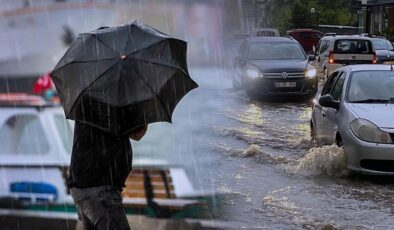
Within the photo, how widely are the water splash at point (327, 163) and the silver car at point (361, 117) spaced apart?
0.43ft

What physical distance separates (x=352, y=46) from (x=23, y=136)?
58.2ft

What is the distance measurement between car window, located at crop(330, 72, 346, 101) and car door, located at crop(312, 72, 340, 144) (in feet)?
0.54

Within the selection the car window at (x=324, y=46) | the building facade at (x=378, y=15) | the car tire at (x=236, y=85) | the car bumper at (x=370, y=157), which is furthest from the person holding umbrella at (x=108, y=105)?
the building facade at (x=378, y=15)

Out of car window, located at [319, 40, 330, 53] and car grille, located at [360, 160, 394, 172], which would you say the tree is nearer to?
car window, located at [319, 40, 330, 53]

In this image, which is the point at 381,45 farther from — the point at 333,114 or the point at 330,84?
the point at 333,114

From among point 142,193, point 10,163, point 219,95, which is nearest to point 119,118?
point 142,193

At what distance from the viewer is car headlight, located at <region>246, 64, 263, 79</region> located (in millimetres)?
16094

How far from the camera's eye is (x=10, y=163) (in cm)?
493

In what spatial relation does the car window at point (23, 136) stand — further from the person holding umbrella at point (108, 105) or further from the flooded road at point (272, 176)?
the person holding umbrella at point (108, 105)

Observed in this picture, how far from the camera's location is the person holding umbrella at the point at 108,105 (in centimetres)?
323

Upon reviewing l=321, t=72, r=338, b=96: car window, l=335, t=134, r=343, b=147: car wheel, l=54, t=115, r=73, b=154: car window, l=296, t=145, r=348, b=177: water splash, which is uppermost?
l=54, t=115, r=73, b=154: car window

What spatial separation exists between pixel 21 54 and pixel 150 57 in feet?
13.3

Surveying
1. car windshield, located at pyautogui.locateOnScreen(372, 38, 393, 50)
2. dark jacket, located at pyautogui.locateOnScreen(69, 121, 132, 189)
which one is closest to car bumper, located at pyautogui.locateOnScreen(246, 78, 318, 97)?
car windshield, located at pyautogui.locateOnScreen(372, 38, 393, 50)

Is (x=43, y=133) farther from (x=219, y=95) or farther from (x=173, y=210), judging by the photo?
(x=219, y=95)
